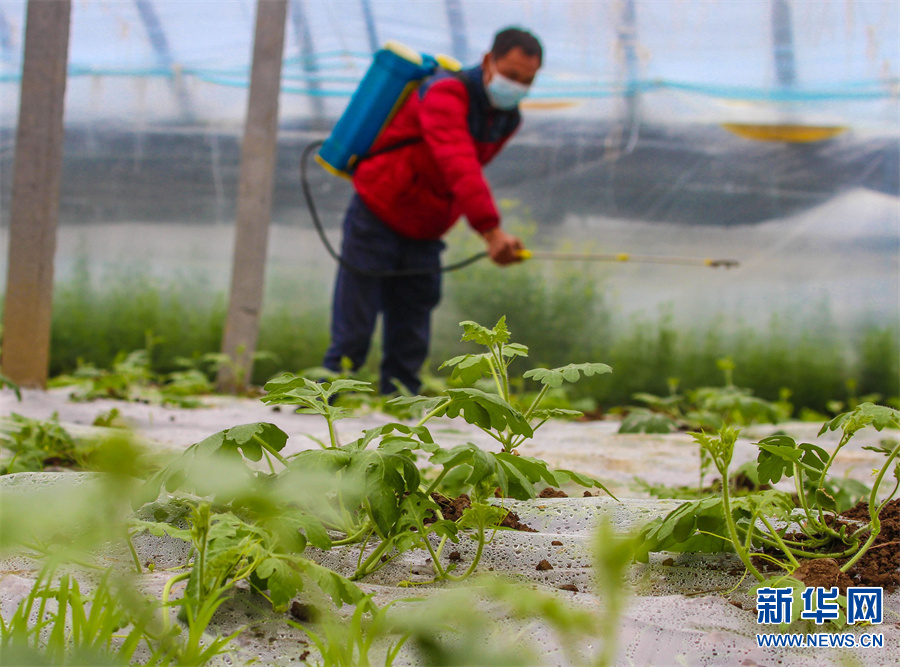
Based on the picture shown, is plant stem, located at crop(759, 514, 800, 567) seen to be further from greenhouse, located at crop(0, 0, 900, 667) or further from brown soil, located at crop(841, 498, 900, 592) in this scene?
greenhouse, located at crop(0, 0, 900, 667)

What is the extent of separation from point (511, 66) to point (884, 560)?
9.17 feet

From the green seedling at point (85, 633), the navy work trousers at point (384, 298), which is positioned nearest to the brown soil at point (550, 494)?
the green seedling at point (85, 633)

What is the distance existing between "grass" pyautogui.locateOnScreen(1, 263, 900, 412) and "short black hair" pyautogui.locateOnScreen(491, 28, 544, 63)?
2.07 metres

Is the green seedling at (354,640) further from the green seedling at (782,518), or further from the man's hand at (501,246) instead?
the man's hand at (501,246)

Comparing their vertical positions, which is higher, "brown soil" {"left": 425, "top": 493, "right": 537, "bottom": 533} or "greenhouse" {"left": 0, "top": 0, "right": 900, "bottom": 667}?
"greenhouse" {"left": 0, "top": 0, "right": 900, "bottom": 667}

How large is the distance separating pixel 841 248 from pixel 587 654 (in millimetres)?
5409

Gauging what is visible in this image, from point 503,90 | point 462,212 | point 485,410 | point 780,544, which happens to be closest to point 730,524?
point 780,544

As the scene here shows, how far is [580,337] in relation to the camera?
525 centimetres

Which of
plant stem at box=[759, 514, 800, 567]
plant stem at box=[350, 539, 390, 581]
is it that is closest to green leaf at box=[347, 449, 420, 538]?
plant stem at box=[350, 539, 390, 581]

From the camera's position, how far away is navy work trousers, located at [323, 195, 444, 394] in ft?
11.6

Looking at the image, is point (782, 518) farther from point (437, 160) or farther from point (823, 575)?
point (437, 160)

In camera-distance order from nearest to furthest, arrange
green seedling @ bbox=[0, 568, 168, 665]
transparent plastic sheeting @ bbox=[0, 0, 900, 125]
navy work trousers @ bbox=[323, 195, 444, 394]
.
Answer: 1. green seedling @ bbox=[0, 568, 168, 665]
2. navy work trousers @ bbox=[323, 195, 444, 394]
3. transparent plastic sheeting @ bbox=[0, 0, 900, 125]

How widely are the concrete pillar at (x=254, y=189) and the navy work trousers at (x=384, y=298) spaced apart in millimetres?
522

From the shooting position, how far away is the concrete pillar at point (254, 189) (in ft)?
12.5
